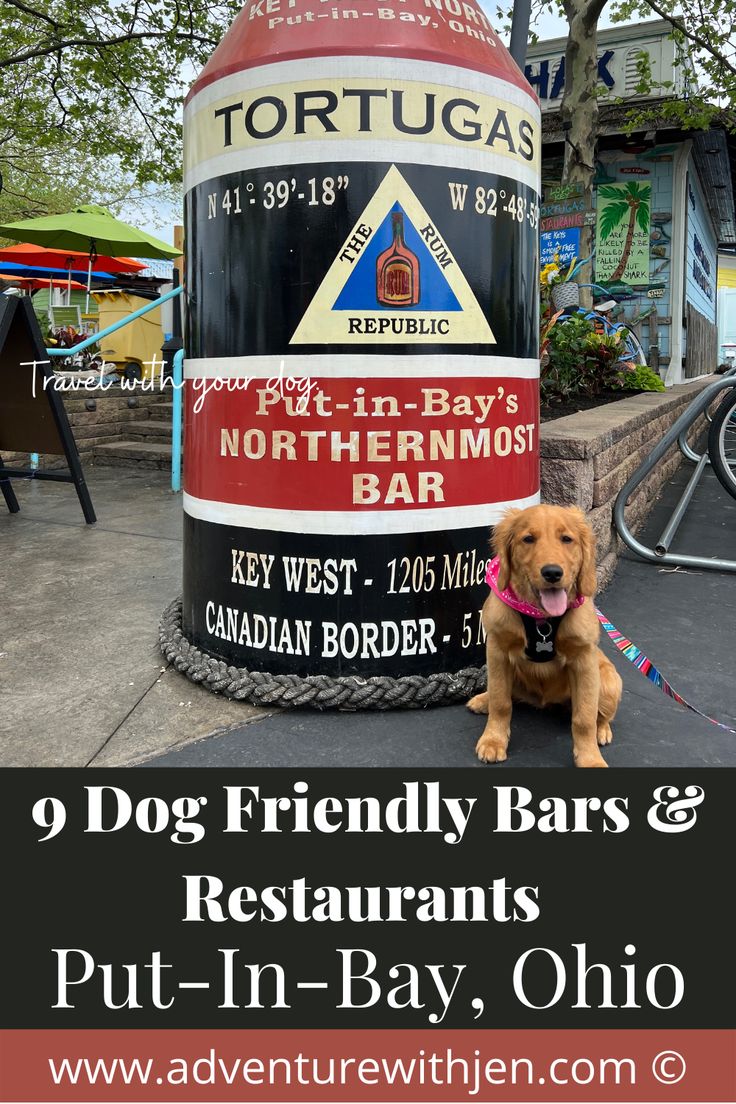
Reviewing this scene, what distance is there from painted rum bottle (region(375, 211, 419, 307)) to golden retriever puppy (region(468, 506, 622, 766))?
873 mm

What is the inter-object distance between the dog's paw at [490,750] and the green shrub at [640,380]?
6903 millimetres

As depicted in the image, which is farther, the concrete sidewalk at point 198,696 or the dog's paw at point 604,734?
the dog's paw at point 604,734

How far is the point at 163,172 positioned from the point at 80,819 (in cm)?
1361

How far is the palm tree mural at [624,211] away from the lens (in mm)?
15117

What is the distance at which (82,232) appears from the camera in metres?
13.5

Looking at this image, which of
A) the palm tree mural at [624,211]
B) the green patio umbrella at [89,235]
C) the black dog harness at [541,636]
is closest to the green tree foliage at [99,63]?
the green patio umbrella at [89,235]

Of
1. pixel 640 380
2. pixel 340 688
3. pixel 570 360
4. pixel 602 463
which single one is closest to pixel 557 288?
pixel 570 360

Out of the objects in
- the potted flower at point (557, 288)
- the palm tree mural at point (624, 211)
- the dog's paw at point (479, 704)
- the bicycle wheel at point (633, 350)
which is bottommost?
the dog's paw at point (479, 704)

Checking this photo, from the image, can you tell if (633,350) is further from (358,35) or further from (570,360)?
(358,35)

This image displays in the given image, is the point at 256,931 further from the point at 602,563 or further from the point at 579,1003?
the point at 602,563

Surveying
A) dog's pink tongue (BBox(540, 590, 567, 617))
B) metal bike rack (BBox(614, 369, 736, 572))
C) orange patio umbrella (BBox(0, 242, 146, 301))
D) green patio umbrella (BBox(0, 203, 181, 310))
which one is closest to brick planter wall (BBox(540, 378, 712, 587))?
metal bike rack (BBox(614, 369, 736, 572))

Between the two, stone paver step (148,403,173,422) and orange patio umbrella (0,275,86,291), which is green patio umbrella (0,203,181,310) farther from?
orange patio umbrella (0,275,86,291)

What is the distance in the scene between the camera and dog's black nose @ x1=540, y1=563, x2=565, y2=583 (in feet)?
7.56

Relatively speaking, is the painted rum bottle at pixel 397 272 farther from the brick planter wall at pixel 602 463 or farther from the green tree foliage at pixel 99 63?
the green tree foliage at pixel 99 63
